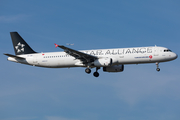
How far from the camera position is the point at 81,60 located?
57.9m

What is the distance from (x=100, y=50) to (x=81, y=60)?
13.5 ft

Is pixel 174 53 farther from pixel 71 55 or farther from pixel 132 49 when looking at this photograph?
pixel 71 55

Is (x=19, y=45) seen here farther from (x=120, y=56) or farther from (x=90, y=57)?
(x=120, y=56)

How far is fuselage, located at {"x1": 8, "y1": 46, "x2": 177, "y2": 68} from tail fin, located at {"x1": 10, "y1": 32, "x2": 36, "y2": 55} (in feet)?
13.8

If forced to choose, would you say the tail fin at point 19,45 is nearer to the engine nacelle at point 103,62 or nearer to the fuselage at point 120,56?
the fuselage at point 120,56

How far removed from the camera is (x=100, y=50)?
58281 millimetres

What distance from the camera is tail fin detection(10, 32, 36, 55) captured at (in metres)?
63.1

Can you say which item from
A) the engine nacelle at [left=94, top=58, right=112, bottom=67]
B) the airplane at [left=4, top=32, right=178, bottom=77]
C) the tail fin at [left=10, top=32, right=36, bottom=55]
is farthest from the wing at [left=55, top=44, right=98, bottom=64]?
the tail fin at [left=10, top=32, right=36, bottom=55]

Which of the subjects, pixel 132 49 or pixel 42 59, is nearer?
pixel 132 49

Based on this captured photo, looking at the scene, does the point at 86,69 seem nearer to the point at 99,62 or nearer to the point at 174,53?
the point at 99,62

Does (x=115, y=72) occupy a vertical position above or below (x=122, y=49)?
below

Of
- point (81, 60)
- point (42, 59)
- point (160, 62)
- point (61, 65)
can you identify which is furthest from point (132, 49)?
point (42, 59)

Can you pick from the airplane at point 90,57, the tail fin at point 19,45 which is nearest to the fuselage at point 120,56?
the airplane at point 90,57

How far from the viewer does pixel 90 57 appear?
186ft
